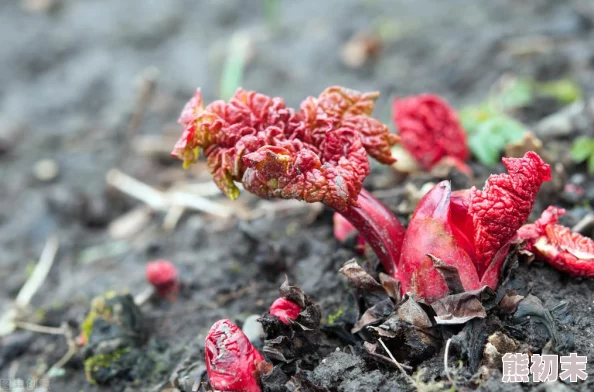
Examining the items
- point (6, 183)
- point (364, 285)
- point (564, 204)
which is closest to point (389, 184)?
point (564, 204)

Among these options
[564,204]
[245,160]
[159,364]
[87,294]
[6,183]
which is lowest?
[6,183]

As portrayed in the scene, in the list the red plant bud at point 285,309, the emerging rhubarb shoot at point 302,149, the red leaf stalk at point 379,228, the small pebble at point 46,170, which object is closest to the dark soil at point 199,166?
the small pebble at point 46,170

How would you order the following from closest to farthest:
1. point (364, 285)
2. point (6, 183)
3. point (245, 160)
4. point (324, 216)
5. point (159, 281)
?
1. point (245, 160)
2. point (364, 285)
3. point (159, 281)
4. point (324, 216)
5. point (6, 183)

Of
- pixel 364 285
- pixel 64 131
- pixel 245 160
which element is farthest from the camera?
pixel 64 131

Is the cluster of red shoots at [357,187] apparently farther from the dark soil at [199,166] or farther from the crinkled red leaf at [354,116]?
the dark soil at [199,166]

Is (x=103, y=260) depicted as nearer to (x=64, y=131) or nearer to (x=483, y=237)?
(x=64, y=131)

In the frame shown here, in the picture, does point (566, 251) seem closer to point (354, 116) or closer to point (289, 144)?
point (354, 116)

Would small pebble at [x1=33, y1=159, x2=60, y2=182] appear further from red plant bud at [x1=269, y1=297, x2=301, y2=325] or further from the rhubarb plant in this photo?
red plant bud at [x1=269, y1=297, x2=301, y2=325]
